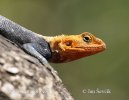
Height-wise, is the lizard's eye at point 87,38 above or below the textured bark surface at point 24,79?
above

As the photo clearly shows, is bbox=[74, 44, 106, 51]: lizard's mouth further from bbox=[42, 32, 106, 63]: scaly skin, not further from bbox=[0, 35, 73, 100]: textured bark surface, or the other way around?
bbox=[0, 35, 73, 100]: textured bark surface

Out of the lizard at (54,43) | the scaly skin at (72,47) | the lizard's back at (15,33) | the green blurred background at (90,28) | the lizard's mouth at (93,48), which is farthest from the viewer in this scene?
the green blurred background at (90,28)

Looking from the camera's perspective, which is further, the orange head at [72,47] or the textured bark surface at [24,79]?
the orange head at [72,47]

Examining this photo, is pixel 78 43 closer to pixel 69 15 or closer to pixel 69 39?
pixel 69 39

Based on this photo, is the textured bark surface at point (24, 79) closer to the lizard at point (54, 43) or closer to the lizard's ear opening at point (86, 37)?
the lizard at point (54, 43)

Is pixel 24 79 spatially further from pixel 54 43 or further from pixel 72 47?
pixel 72 47

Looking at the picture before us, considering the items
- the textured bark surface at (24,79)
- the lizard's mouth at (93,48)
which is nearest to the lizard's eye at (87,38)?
the lizard's mouth at (93,48)

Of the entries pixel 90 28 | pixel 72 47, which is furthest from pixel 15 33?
pixel 90 28
